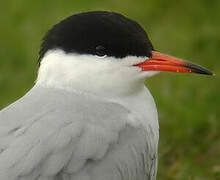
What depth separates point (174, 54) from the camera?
667 cm

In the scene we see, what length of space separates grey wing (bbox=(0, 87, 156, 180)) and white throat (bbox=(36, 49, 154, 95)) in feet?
0.27

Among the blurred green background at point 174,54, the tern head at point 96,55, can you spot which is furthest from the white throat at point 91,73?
the blurred green background at point 174,54

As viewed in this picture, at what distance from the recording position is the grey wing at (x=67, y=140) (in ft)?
10.7

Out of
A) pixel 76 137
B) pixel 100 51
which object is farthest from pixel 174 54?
pixel 76 137

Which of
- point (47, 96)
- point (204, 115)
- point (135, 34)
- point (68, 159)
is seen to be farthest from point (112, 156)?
point (204, 115)

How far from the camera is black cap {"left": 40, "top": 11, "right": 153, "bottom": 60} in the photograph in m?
3.66

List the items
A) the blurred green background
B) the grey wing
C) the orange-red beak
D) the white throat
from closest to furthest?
1. the grey wing
2. the white throat
3. the orange-red beak
4. the blurred green background

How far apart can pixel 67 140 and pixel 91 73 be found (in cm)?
52

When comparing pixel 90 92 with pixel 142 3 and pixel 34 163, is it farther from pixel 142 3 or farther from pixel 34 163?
pixel 142 3

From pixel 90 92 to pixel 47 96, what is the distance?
28 centimetres

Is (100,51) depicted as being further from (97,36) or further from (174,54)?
(174,54)

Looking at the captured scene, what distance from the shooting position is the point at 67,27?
3.71 metres

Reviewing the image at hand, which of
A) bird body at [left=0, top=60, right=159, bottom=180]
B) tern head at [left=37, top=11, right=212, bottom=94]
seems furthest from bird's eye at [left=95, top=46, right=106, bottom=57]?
bird body at [left=0, top=60, right=159, bottom=180]

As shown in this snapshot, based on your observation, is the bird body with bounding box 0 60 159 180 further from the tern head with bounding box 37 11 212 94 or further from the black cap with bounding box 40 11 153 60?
the black cap with bounding box 40 11 153 60
